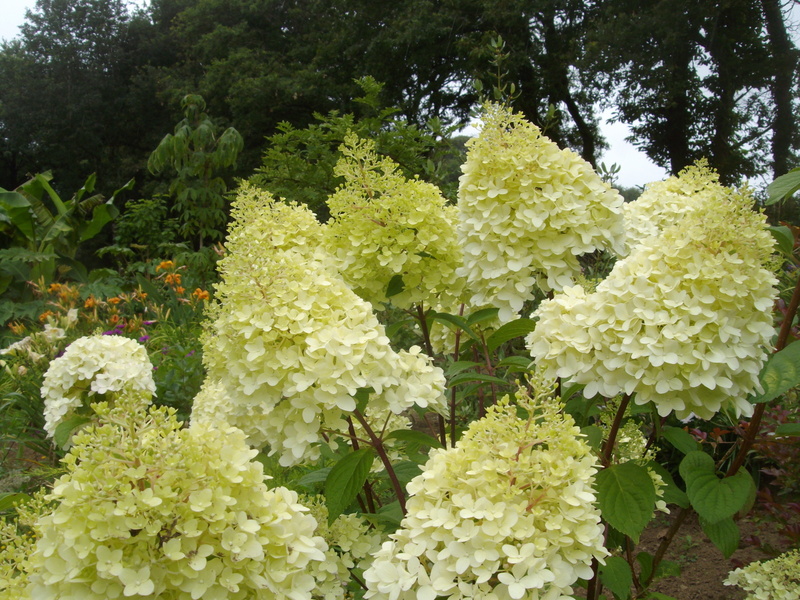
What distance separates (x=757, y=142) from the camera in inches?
435

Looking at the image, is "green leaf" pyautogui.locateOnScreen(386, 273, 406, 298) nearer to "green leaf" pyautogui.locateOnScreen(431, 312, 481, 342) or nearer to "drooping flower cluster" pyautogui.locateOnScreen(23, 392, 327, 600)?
"green leaf" pyautogui.locateOnScreen(431, 312, 481, 342)

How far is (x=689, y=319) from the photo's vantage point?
1.24 m

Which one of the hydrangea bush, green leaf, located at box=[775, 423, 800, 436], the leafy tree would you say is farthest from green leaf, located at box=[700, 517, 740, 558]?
the leafy tree

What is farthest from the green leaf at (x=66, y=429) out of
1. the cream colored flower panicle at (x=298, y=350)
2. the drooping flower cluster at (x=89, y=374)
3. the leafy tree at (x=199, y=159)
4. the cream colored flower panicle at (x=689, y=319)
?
the leafy tree at (x=199, y=159)

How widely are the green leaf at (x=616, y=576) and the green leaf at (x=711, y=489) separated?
0.26m

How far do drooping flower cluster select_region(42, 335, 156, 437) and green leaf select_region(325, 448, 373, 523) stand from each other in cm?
135

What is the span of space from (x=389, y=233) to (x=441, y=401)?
488 mm

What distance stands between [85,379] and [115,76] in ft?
69.4

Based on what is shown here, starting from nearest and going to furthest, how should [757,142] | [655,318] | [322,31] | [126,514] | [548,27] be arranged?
1. [126,514]
2. [655,318]
3. [757,142]
4. [548,27]
5. [322,31]

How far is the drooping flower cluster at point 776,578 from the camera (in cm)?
171

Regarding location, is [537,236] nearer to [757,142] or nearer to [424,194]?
[424,194]

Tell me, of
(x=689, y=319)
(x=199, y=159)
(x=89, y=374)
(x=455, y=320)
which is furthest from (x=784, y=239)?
(x=199, y=159)

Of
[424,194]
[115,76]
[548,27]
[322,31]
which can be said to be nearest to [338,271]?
[424,194]

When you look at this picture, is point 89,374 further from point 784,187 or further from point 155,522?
point 784,187
